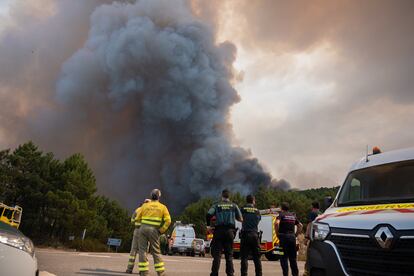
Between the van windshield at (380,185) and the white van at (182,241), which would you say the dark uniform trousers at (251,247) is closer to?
the van windshield at (380,185)

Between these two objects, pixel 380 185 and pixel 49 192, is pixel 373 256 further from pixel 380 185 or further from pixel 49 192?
pixel 49 192

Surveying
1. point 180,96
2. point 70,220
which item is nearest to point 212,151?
point 180,96

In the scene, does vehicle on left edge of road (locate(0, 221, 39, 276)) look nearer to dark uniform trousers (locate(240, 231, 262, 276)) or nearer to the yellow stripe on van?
the yellow stripe on van

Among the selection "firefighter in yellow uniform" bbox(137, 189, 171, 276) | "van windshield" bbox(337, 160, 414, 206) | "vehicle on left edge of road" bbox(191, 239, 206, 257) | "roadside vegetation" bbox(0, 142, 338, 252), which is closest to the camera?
"van windshield" bbox(337, 160, 414, 206)

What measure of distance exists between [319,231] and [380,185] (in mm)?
1141

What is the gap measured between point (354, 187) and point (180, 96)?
3214 inches

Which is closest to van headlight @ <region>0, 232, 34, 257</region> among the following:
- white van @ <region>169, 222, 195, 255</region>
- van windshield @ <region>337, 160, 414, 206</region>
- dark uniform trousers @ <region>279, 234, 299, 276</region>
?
van windshield @ <region>337, 160, 414, 206</region>

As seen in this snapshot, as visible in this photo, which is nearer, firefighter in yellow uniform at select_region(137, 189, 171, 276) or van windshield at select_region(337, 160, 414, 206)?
van windshield at select_region(337, 160, 414, 206)

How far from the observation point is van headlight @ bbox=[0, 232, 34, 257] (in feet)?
12.2

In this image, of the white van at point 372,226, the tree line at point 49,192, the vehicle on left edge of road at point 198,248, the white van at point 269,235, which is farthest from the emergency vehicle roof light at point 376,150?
the tree line at point 49,192

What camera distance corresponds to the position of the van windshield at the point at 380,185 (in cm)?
459

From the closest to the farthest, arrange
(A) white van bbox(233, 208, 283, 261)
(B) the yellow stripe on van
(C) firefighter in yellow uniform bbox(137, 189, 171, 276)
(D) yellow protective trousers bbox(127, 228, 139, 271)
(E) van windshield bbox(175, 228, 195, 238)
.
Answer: (B) the yellow stripe on van < (C) firefighter in yellow uniform bbox(137, 189, 171, 276) < (D) yellow protective trousers bbox(127, 228, 139, 271) < (A) white van bbox(233, 208, 283, 261) < (E) van windshield bbox(175, 228, 195, 238)

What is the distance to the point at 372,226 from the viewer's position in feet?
12.5

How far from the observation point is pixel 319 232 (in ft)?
14.1
